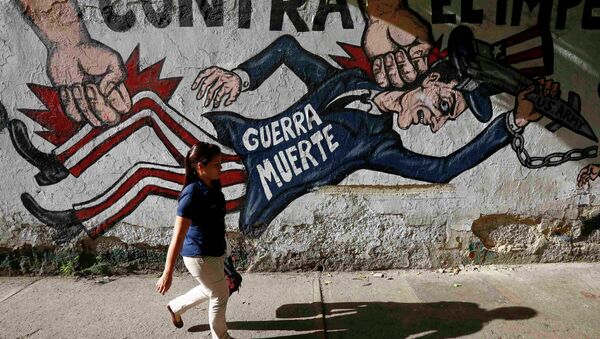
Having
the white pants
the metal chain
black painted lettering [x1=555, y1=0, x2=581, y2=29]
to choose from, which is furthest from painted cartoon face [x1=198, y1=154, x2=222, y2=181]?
black painted lettering [x1=555, y1=0, x2=581, y2=29]

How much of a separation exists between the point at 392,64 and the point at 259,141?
4.86 feet

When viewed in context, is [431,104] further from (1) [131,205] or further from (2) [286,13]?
(1) [131,205]

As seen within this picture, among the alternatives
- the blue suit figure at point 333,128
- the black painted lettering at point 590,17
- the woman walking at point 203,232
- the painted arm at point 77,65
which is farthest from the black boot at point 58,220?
the black painted lettering at point 590,17

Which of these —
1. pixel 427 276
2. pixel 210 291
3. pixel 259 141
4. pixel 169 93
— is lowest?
pixel 427 276

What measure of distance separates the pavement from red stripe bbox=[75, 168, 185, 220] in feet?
2.14

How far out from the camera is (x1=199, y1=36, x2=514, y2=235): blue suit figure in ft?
14.9

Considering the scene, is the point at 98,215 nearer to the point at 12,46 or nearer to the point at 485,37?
the point at 12,46

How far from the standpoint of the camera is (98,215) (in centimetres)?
467

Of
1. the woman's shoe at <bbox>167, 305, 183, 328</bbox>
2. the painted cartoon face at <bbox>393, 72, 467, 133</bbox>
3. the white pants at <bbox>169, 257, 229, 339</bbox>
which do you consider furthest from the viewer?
the painted cartoon face at <bbox>393, 72, 467, 133</bbox>

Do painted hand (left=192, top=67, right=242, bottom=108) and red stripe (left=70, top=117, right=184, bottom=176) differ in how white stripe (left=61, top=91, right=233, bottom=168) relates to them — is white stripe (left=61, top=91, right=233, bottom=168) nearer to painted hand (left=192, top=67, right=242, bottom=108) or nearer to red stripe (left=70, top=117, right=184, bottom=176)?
red stripe (left=70, top=117, right=184, bottom=176)

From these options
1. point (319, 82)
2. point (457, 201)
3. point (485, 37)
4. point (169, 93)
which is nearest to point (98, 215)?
point (169, 93)

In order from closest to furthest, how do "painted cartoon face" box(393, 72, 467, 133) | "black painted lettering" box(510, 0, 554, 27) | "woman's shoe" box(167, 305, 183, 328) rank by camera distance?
"woman's shoe" box(167, 305, 183, 328) → "black painted lettering" box(510, 0, 554, 27) → "painted cartoon face" box(393, 72, 467, 133)

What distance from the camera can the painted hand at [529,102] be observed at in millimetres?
4551

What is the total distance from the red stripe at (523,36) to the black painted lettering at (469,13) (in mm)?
333
